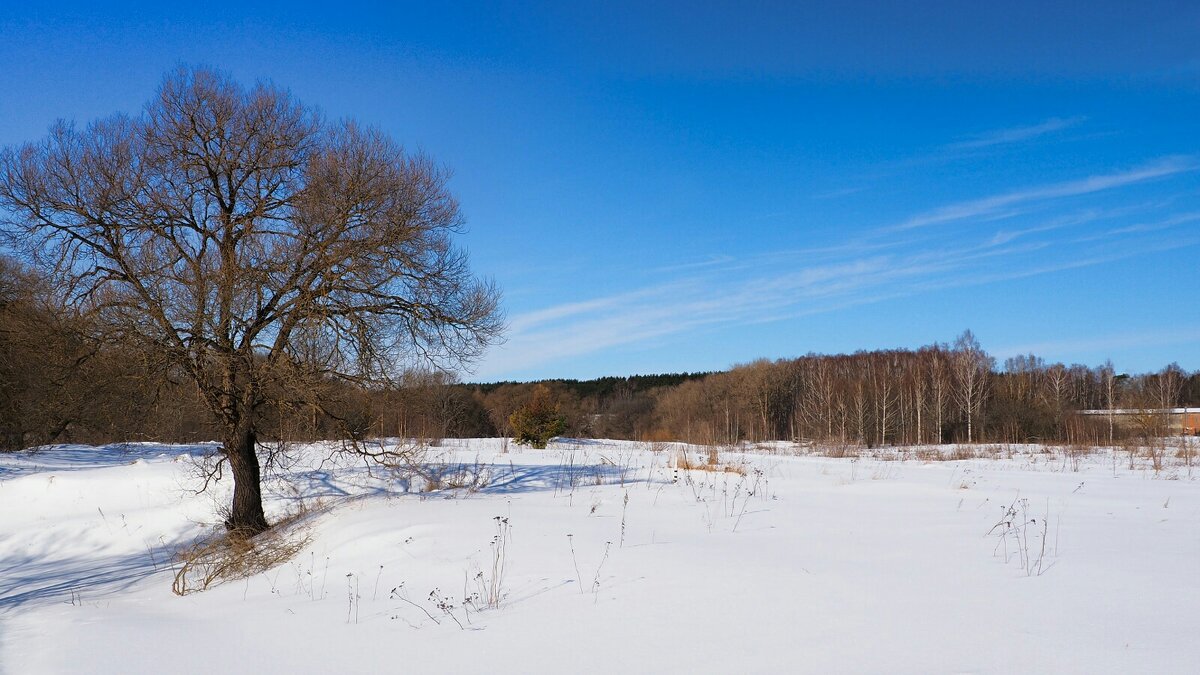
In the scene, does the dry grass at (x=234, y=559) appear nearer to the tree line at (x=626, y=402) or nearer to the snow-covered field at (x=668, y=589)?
the snow-covered field at (x=668, y=589)

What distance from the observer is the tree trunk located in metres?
11.2

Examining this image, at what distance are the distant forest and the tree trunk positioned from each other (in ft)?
1.74

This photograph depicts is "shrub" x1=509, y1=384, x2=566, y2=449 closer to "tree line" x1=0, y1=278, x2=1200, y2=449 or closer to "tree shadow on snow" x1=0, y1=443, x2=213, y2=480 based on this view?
"tree line" x1=0, y1=278, x2=1200, y2=449

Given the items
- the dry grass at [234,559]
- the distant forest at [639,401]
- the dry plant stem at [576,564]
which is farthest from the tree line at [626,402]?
the dry plant stem at [576,564]

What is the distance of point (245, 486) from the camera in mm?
11453

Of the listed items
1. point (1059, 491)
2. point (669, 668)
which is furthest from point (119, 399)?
point (1059, 491)

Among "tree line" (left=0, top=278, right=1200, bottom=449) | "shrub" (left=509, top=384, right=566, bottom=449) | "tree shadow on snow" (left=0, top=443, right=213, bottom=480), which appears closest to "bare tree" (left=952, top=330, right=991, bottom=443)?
"tree line" (left=0, top=278, right=1200, bottom=449)

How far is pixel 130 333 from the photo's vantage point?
32.2 ft

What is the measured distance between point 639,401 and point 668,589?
236 ft

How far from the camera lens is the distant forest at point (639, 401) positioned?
34.3 ft

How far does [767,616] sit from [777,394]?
66676 mm

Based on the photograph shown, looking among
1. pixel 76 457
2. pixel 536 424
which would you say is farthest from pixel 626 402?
pixel 76 457

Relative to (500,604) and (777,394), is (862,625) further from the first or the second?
(777,394)

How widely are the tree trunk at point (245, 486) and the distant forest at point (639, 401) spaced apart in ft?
1.74
